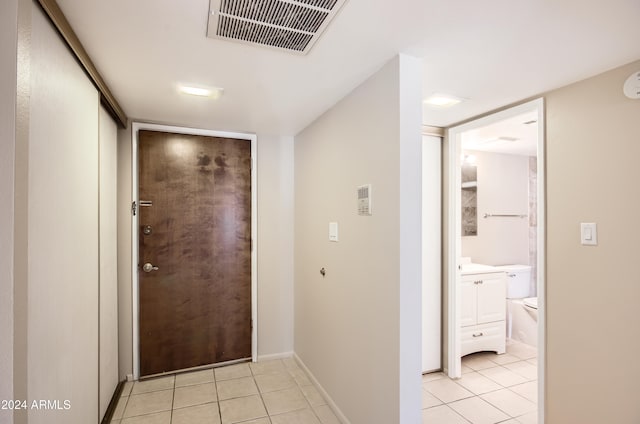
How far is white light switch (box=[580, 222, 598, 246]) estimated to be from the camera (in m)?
1.84

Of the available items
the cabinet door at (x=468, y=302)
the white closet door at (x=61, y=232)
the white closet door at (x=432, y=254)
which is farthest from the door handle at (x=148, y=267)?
the cabinet door at (x=468, y=302)

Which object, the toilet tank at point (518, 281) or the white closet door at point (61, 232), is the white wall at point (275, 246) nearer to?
the white closet door at point (61, 232)

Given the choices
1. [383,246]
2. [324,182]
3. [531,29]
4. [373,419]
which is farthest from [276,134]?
[373,419]

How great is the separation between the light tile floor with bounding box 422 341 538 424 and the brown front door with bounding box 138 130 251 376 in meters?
1.75

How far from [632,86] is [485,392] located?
234 centimetres

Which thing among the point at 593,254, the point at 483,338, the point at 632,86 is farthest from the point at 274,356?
the point at 632,86

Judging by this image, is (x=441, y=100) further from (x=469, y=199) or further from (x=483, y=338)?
(x=483, y=338)

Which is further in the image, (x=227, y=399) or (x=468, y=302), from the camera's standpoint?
(x=468, y=302)

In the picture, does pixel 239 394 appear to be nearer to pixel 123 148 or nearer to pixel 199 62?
pixel 123 148

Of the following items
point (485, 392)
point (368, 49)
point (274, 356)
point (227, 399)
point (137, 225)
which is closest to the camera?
point (368, 49)

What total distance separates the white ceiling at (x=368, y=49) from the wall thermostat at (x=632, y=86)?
10cm

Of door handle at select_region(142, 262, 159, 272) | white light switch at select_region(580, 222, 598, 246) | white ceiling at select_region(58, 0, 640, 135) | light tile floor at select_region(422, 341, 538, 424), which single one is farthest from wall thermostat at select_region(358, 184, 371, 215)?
door handle at select_region(142, 262, 159, 272)

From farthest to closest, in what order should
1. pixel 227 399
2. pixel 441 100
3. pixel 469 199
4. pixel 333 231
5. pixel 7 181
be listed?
1. pixel 469 199
2. pixel 227 399
3. pixel 333 231
4. pixel 441 100
5. pixel 7 181

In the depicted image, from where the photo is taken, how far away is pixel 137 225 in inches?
111
